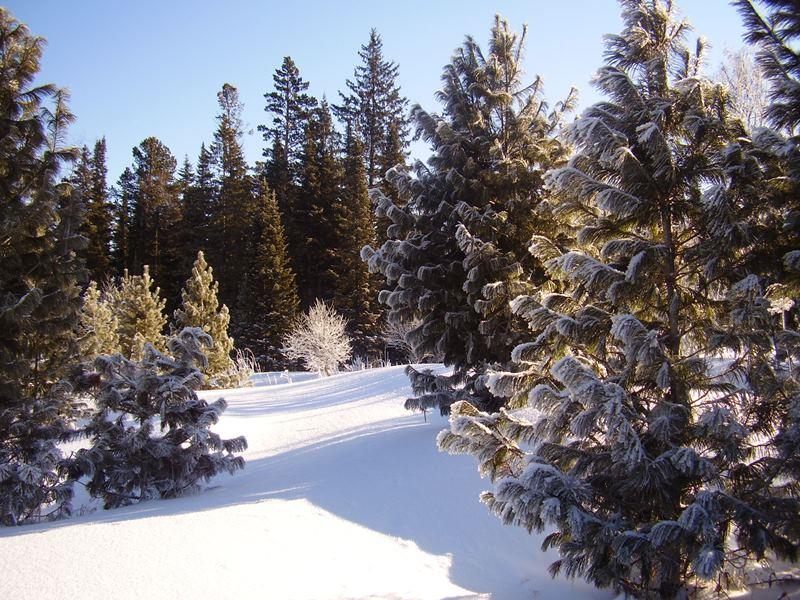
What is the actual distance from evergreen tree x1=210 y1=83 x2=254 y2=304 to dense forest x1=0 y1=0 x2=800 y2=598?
1731cm

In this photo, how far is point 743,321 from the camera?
3.73 m

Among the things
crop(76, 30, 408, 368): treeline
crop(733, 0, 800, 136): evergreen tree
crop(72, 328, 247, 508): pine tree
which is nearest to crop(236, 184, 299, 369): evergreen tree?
crop(76, 30, 408, 368): treeline

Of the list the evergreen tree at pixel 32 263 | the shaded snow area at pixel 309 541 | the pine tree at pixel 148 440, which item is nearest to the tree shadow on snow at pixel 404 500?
the shaded snow area at pixel 309 541

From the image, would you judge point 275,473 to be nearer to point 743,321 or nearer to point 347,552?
point 347,552

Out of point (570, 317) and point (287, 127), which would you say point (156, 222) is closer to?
point (287, 127)

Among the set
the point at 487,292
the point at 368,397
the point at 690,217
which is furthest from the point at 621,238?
the point at 368,397

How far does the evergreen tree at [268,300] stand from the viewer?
28391mm

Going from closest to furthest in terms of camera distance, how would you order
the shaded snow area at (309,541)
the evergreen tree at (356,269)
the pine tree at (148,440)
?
the shaded snow area at (309,541), the pine tree at (148,440), the evergreen tree at (356,269)

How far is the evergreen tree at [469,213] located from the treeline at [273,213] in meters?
20.0

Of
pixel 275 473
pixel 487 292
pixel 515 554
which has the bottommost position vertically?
pixel 515 554

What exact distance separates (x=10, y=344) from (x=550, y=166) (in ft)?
29.2

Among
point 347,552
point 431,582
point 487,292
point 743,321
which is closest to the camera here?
point 743,321

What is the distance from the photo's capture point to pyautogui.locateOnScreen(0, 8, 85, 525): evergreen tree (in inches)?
305

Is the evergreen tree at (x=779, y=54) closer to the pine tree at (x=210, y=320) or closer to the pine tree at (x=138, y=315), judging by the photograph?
the pine tree at (x=210, y=320)
